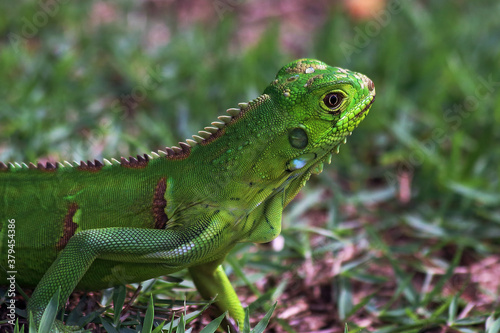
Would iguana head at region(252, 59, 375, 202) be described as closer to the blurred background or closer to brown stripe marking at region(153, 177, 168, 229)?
brown stripe marking at region(153, 177, 168, 229)

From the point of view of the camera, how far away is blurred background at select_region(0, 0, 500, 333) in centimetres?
402

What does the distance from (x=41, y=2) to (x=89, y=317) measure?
4409 mm

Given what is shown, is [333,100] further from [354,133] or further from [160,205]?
[354,133]

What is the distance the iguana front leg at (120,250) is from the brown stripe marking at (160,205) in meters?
0.11

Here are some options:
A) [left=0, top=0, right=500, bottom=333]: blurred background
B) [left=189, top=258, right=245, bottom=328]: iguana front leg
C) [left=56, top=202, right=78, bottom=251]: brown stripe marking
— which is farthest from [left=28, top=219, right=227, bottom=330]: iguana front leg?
[left=0, top=0, right=500, bottom=333]: blurred background

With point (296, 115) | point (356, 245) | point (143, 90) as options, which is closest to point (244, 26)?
point (143, 90)

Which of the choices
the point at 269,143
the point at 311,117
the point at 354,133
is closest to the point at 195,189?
the point at 269,143

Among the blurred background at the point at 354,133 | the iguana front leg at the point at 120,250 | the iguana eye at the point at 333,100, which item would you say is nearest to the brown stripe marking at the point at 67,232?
the iguana front leg at the point at 120,250

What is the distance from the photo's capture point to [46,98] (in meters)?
5.30

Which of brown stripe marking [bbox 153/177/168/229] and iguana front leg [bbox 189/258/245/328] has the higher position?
brown stripe marking [bbox 153/177/168/229]

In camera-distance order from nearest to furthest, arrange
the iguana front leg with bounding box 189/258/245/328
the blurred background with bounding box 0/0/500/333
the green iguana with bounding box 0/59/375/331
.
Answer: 1. the green iguana with bounding box 0/59/375/331
2. the iguana front leg with bounding box 189/258/245/328
3. the blurred background with bounding box 0/0/500/333

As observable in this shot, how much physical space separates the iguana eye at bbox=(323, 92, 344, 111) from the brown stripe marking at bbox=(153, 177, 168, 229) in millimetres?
872

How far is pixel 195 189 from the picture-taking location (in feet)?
9.64

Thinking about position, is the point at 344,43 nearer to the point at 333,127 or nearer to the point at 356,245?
the point at 356,245
